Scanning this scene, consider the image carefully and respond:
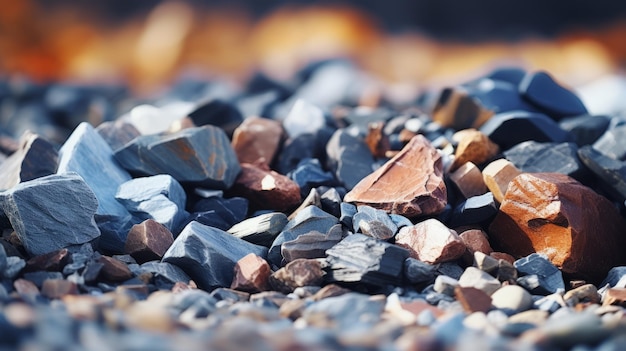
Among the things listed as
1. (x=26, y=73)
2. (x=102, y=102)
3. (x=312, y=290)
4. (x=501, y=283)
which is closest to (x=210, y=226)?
(x=312, y=290)

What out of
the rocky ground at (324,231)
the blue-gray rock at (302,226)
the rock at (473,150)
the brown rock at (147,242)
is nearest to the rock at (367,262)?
the rocky ground at (324,231)

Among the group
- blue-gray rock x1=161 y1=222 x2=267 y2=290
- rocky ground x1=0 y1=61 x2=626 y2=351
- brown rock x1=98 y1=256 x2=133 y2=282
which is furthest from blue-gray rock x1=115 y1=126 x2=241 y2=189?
brown rock x1=98 y1=256 x2=133 y2=282

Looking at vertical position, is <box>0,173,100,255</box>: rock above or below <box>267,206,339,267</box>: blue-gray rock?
above

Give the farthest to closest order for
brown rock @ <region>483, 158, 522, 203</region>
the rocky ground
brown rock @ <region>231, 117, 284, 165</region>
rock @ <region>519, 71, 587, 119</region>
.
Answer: rock @ <region>519, 71, 587, 119</region> < brown rock @ <region>231, 117, 284, 165</region> < brown rock @ <region>483, 158, 522, 203</region> < the rocky ground

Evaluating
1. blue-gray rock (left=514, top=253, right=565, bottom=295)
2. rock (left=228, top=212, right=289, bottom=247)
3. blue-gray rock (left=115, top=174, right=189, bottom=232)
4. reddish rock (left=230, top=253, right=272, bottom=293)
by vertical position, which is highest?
blue-gray rock (left=115, top=174, right=189, bottom=232)

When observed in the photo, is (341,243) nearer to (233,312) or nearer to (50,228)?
(233,312)

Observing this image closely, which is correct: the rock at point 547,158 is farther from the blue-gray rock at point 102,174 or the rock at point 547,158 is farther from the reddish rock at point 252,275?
the blue-gray rock at point 102,174

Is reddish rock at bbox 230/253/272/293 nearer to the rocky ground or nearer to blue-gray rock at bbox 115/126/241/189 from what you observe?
the rocky ground
